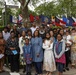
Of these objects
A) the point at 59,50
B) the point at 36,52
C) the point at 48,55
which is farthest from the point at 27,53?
the point at 59,50

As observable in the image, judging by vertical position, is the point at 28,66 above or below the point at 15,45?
below

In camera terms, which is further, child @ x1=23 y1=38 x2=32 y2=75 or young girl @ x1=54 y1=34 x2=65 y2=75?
child @ x1=23 y1=38 x2=32 y2=75

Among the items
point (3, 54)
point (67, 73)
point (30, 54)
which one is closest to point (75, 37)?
point (67, 73)

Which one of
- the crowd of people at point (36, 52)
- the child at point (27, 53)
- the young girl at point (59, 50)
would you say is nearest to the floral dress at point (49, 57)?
the crowd of people at point (36, 52)

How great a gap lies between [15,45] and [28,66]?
922mm

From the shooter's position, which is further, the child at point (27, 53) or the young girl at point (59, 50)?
the child at point (27, 53)

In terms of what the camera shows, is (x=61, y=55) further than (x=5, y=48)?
No

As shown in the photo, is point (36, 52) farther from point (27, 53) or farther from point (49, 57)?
point (49, 57)

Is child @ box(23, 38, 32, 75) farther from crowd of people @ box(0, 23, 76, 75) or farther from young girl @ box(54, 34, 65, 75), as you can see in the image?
young girl @ box(54, 34, 65, 75)

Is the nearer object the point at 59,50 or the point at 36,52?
the point at 59,50

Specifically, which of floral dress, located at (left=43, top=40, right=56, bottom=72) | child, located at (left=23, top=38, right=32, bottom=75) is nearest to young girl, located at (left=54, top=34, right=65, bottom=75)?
floral dress, located at (left=43, top=40, right=56, bottom=72)

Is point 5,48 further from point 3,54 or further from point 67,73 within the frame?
point 67,73

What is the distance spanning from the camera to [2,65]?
31.3ft

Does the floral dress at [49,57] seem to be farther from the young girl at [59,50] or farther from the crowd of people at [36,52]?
the young girl at [59,50]
